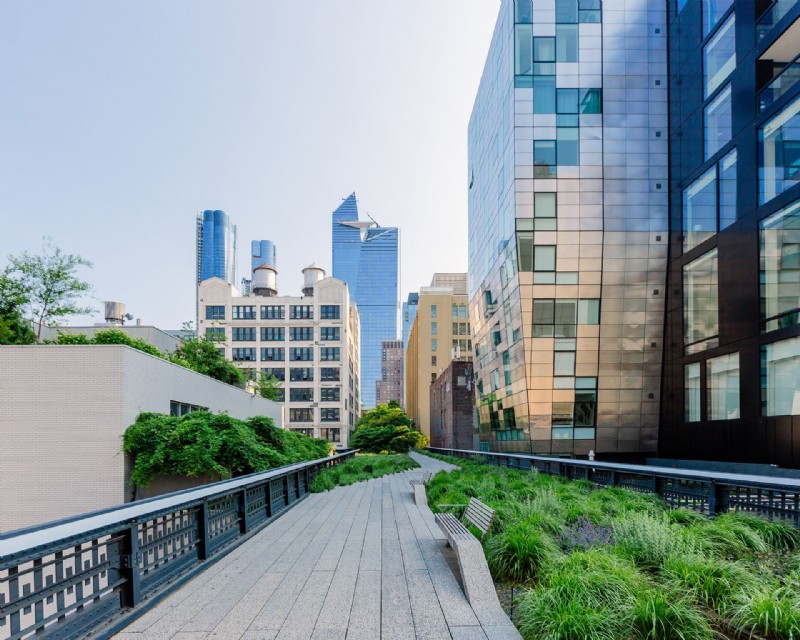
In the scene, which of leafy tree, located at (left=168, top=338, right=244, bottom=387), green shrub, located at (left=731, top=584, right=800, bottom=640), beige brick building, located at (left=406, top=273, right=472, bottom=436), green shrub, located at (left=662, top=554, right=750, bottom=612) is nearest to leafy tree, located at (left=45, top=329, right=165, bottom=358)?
leafy tree, located at (left=168, top=338, right=244, bottom=387)

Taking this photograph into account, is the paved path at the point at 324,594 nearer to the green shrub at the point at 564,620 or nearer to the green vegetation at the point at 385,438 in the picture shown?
the green shrub at the point at 564,620

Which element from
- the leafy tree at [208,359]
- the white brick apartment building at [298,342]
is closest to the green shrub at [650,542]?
the leafy tree at [208,359]

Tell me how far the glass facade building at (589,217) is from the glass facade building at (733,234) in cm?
114

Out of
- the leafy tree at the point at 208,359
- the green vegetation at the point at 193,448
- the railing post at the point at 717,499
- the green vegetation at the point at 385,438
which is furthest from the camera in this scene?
the green vegetation at the point at 385,438

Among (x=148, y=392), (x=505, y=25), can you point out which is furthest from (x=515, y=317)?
(x=148, y=392)

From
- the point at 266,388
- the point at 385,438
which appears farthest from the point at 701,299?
the point at 266,388

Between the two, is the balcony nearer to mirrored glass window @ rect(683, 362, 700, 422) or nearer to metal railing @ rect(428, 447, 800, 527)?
mirrored glass window @ rect(683, 362, 700, 422)

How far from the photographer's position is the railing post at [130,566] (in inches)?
197

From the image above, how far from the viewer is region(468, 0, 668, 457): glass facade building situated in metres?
28.6

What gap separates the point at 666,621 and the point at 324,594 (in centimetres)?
352

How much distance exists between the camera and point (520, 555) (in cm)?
583

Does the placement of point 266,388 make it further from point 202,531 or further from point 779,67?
point 202,531

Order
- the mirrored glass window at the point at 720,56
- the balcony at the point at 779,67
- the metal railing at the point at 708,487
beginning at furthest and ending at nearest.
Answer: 1. the mirrored glass window at the point at 720,56
2. the balcony at the point at 779,67
3. the metal railing at the point at 708,487

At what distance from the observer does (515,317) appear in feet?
98.4
